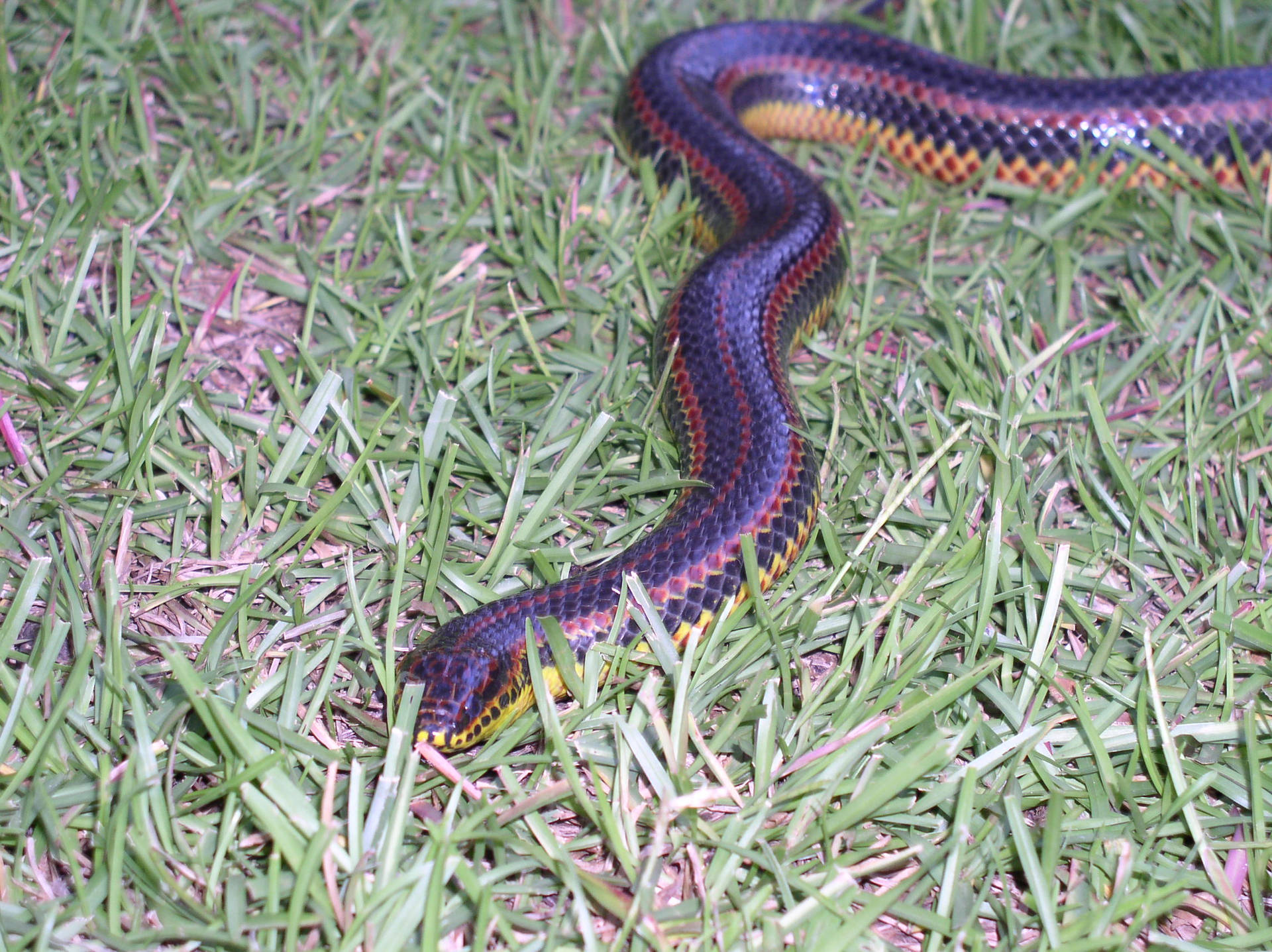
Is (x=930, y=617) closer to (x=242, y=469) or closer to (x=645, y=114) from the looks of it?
(x=242, y=469)

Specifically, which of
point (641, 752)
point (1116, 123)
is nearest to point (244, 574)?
point (641, 752)

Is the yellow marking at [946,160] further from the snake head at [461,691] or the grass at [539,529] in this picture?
the snake head at [461,691]

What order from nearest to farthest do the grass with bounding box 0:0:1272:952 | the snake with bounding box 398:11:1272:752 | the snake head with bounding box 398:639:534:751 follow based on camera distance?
the grass with bounding box 0:0:1272:952 < the snake head with bounding box 398:639:534:751 < the snake with bounding box 398:11:1272:752

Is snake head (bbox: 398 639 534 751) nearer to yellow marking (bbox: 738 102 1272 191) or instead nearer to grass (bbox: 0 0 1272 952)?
grass (bbox: 0 0 1272 952)

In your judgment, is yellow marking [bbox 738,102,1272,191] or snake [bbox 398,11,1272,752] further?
yellow marking [bbox 738,102,1272,191]

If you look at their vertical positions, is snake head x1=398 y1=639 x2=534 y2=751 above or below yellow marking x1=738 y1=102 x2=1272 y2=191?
below

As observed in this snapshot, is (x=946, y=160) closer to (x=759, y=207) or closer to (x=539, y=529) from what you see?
(x=759, y=207)

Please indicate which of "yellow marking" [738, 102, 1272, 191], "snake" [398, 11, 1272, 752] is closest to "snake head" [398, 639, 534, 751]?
"snake" [398, 11, 1272, 752]

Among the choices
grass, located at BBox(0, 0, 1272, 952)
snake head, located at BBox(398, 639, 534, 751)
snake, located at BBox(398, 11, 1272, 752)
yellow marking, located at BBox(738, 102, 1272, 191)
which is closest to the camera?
grass, located at BBox(0, 0, 1272, 952)
